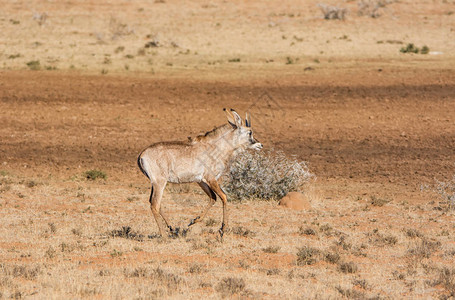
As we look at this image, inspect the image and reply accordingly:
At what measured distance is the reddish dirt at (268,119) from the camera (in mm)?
19422

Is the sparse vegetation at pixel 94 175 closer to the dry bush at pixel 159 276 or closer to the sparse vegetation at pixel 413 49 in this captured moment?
the dry bush at pixel 159 276

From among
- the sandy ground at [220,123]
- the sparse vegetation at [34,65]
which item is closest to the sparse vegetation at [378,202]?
the sandy ground at [220,123]

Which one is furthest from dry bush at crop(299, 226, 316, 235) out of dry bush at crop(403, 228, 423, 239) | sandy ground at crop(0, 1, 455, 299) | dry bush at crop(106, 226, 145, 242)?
dry bush at crop(106, 226, 145, 242)

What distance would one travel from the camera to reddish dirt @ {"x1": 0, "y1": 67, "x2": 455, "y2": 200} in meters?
19.4

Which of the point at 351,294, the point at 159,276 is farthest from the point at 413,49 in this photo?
the point at 159,276

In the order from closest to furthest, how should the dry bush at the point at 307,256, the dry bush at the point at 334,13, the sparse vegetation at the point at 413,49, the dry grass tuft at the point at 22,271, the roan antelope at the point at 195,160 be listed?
the dry grass tuft at the point at 22,271 < the dry bush at the point at 307,256 < the roan antelope at the point at 195,160 < the sparse vegetation at the point at 413,49 < the dry bush at the point at 334,13

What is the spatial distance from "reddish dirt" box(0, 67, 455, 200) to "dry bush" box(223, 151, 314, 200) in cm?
142

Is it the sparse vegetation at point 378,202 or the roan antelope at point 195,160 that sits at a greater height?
the roan antelope at point 195,160

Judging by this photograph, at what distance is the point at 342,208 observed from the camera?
1481cm

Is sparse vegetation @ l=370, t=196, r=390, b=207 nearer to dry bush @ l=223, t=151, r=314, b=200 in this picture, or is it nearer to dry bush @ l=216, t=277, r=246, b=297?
dry bush @ l=223, t=151, r=314, b=200

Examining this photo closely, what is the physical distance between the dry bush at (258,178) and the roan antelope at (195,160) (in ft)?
13.4

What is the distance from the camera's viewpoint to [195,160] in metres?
10.8

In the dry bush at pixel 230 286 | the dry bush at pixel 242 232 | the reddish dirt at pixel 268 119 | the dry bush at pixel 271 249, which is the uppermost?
the dry bush at pixel 230 286

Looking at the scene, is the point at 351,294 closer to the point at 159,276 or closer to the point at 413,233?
the point at 159,276
